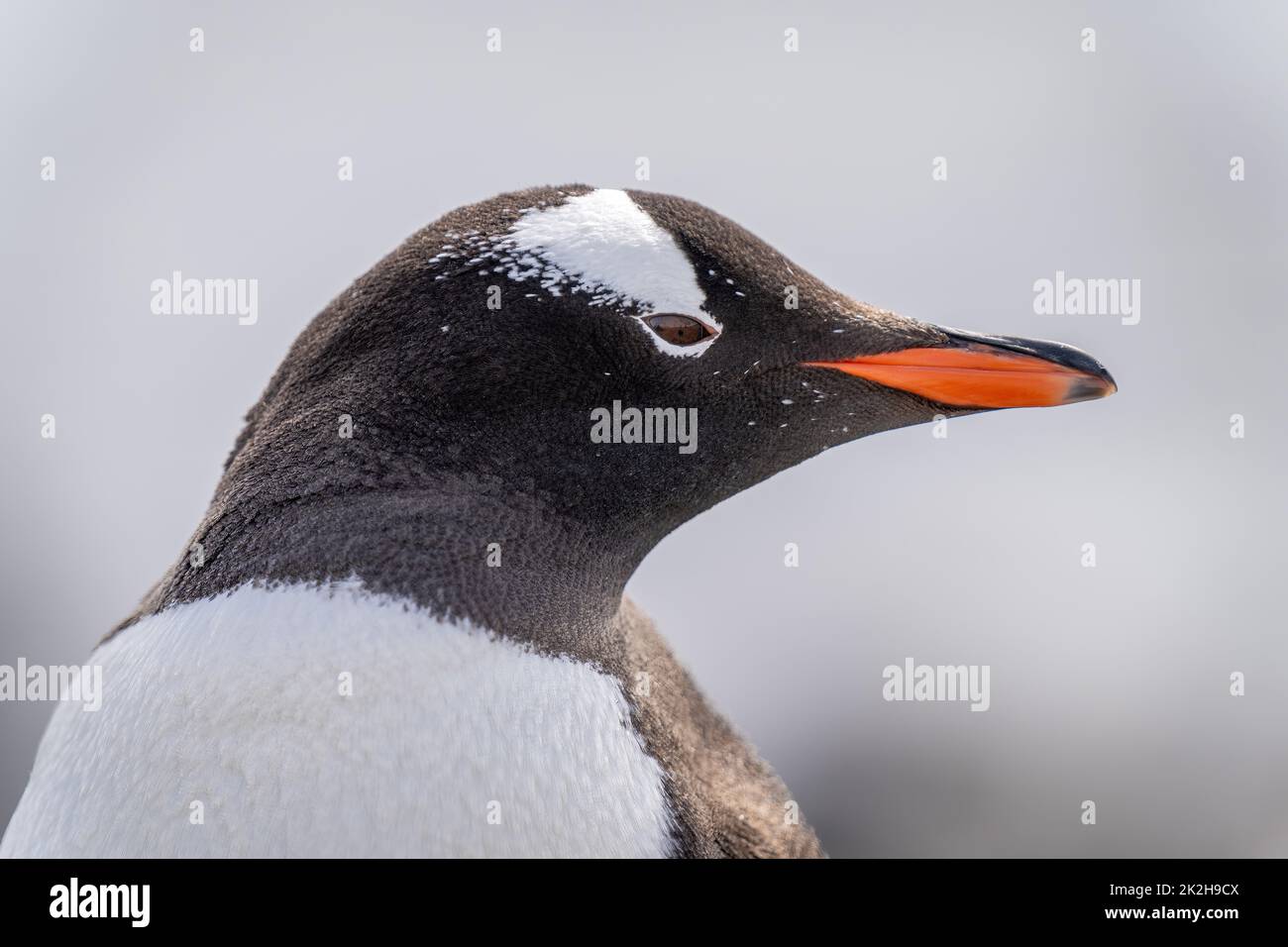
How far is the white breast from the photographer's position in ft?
3.04

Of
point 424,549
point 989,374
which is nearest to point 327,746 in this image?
Answer: point 424,549

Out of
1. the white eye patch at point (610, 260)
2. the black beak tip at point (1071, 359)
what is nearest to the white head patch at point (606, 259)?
the white eye patch at point (610, 260)

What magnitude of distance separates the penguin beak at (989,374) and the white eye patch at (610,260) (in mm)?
207

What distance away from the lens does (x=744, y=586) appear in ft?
11.6

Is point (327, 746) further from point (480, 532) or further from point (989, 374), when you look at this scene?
point (989, 374)

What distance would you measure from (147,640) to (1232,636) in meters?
3.43

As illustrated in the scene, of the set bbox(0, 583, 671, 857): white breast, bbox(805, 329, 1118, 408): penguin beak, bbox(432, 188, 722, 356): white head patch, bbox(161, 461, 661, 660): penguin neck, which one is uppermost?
bbox(432, 188, 722, 356): white head patch

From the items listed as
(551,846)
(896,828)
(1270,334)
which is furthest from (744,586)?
(551,846)

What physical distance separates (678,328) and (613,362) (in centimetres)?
7

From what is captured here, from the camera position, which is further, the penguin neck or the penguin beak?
the penguin beak

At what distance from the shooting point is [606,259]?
1070mm

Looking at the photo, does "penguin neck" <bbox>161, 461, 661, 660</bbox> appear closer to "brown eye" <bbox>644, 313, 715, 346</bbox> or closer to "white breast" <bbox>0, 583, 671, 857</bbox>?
"white breast" <bbox>0, 583, 671, 857</bbox>

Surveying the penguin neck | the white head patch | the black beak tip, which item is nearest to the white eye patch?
the white head patch

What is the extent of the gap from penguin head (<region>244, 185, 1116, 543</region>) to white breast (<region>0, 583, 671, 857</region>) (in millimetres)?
A: 159
